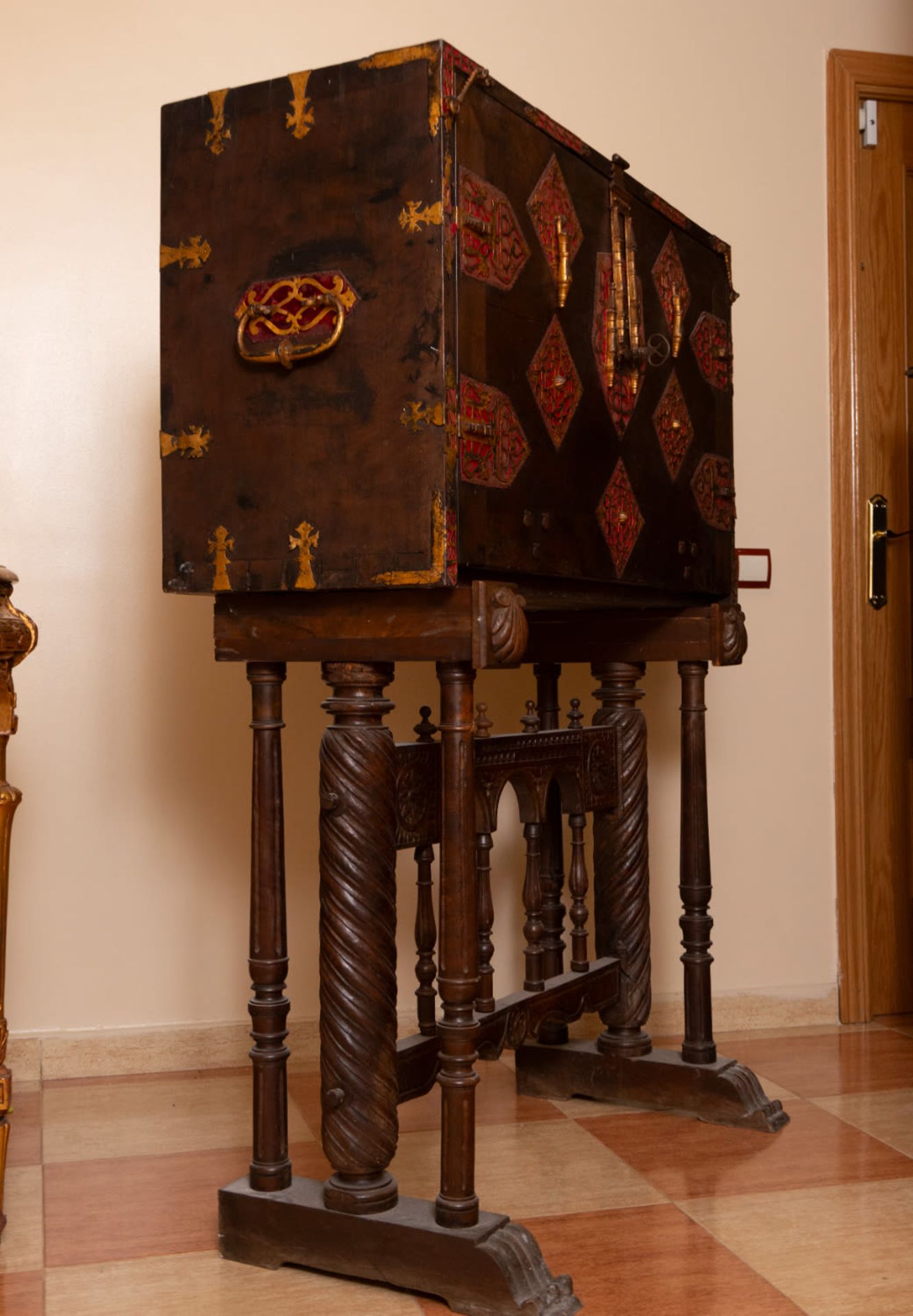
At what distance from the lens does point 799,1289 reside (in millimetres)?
1965

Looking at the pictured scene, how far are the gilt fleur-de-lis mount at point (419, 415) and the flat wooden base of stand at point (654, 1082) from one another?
1.52 meters

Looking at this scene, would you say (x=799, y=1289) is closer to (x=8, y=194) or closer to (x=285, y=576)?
(x=285, y=576)

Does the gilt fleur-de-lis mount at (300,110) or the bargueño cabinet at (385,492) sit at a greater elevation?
the gilt fleur-de-lis mount at (300,110)

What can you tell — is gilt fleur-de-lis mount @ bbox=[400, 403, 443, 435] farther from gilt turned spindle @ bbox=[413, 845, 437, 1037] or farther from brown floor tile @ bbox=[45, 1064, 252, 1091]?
brown floor tile @ bbox=[45, 1064, 252, 1091]

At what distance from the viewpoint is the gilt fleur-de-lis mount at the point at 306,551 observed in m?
1.94

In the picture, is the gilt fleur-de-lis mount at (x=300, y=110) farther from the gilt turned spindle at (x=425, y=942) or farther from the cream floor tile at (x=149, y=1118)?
the cream floor tile at (x=149, y=1118)

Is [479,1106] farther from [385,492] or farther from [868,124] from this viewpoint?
[868,124]

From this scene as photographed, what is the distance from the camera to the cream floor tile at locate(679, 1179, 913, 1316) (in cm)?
194

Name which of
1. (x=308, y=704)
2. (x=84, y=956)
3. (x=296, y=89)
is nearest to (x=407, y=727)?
(x=308, y=704)

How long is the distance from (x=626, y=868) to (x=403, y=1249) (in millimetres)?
1109

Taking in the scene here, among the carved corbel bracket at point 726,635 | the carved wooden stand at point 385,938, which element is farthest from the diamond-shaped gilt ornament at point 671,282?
the carved wooden stand at point 385,938

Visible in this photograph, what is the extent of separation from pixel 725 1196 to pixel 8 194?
8.01ft

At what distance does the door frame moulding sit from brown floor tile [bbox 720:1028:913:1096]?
0.17 metres

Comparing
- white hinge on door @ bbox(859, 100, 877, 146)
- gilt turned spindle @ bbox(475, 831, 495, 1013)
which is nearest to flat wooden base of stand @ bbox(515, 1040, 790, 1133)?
gilt turned spindle @ bbox(475, 831, 495, 1013)
